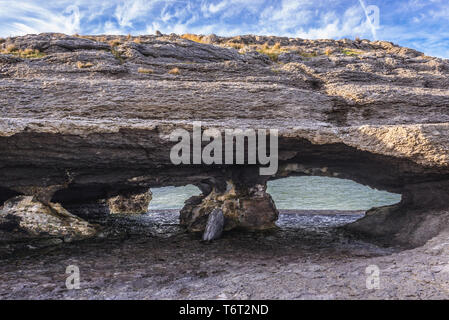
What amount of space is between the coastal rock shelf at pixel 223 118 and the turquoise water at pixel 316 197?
1973cm

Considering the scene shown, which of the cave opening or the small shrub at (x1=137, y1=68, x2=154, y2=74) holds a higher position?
the small shrub at (x1=137, y1=68, x2=154, y2=74)

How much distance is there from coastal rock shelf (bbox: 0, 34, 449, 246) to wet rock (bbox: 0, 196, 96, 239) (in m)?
0.16

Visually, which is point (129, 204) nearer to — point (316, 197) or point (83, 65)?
point (83, 65)

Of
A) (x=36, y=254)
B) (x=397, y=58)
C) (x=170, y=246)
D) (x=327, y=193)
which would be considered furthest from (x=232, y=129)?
(x=327, y=193)

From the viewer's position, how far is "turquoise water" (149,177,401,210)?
125 feet

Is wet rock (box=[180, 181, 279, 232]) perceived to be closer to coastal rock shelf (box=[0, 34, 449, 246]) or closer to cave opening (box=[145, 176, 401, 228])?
coastal rock shelf (box=[0, 34, 449, 246])

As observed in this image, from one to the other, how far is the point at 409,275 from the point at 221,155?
367 inches

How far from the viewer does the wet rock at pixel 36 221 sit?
45.6 feet

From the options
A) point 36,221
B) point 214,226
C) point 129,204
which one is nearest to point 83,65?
point 36,221

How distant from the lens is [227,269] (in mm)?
9953

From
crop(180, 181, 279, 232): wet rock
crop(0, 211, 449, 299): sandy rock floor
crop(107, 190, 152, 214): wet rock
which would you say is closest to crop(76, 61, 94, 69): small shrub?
crop(0, 211, 449, 299): sandy rock floor

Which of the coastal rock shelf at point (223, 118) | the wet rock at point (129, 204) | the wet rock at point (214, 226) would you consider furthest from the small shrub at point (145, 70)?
the wet rock at point (129, 204)
